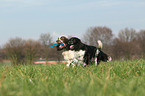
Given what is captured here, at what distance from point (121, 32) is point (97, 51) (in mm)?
38176

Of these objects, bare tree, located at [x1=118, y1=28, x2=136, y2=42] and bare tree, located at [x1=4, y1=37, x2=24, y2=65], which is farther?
bare tree, located at [x1=118, y1=28, x2=136, y2=42]

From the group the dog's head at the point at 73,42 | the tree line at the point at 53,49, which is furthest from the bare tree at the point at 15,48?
the dog's head at the point at 73,42

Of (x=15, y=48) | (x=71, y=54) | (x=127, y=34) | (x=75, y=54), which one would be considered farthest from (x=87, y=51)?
(x=127, y=34)

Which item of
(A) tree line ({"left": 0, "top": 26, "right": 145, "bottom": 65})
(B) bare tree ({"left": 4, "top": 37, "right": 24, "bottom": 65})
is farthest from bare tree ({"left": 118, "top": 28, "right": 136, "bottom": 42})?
(B) bare tree ({"left": 4, "top": 37, "right": 24, "bottom": 65})

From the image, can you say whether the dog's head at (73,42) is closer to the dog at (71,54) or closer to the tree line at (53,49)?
the dog at (71,54)

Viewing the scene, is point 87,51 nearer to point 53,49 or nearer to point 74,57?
point 74,57

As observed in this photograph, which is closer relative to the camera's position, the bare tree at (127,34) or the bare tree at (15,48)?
the bare tree at (15,48)

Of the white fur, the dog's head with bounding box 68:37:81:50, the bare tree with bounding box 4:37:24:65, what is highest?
the bare tree with bounding box 4:37:24:65

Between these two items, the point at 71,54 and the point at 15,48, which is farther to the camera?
the point at 15,48

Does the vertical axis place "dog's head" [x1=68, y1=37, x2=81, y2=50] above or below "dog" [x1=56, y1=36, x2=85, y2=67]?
above

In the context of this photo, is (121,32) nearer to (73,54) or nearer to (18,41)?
(18,41)

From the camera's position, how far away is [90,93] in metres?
2.10

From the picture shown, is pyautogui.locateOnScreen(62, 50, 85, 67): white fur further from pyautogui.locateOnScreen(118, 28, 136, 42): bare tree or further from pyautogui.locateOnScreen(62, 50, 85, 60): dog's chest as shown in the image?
pyautogui.locateOnScreen(118, 28, 136, 42): bare tree

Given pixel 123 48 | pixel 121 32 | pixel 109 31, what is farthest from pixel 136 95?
pixel 121 32
